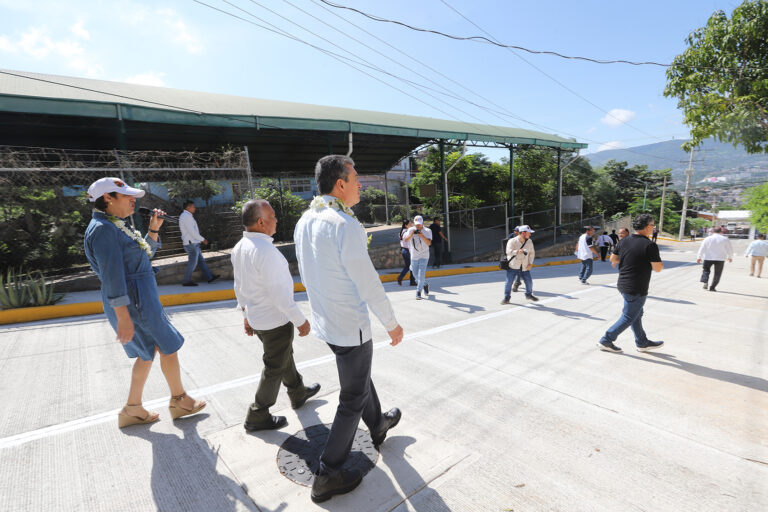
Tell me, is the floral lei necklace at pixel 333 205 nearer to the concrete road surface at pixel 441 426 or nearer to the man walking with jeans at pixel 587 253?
the concrete road surface at pixel 441 426

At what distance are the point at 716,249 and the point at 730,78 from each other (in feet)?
12.6

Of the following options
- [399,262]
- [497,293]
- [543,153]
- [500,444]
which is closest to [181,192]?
[399,262]

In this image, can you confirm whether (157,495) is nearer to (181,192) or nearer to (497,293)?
(497,293)

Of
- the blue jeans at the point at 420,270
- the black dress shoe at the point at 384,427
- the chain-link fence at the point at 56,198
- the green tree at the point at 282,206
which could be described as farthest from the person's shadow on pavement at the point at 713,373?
the green tree at the point at 282,206

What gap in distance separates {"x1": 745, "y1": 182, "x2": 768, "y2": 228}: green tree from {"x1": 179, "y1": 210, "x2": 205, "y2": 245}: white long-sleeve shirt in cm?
3956

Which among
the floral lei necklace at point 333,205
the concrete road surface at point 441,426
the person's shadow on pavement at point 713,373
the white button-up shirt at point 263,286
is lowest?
the person's shadow on pavement at point 713,373

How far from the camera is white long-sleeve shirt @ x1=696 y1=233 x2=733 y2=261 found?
7.91 metres

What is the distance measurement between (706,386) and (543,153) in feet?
80.3

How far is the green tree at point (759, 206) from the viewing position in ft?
95.2

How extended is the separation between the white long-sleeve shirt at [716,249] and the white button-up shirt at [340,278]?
9.46m

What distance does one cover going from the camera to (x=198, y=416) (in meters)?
2.74

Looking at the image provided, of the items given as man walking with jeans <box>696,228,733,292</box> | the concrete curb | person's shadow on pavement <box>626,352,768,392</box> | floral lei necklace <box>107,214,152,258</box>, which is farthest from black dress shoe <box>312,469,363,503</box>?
man walking with jeans <box>696,228,733,292</box>

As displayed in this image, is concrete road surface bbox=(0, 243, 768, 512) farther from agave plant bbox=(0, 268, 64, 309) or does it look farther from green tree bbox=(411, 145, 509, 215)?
green tree bbox=(411, 145, 509, 215)

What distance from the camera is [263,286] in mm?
2479
